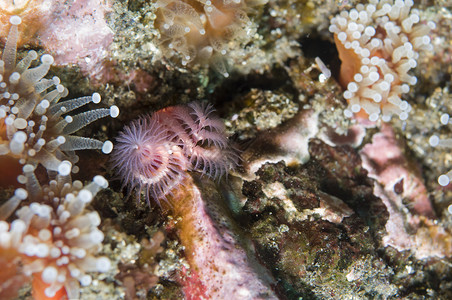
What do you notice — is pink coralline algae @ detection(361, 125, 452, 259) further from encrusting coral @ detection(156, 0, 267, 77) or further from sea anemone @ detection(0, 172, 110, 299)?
sea anemone @ detection(0, 172, 110, 299)

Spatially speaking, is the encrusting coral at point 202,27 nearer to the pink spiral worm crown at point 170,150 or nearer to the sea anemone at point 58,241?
the pink spiral worm crown at point 170,150

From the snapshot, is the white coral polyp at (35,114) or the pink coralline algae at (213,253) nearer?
the white coral polyp at (35,114)

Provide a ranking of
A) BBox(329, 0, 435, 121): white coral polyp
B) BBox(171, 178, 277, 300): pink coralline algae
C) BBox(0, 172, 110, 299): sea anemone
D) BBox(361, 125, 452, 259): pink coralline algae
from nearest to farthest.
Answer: BBox(0, 172, 110, 299): sea anemone < BBox(171, 178, 277, 300): pink coralline algae < BBox(329, 0, 435, 121): white coral polyp < BBox(361, 125, 452, 259): pink coralline algae

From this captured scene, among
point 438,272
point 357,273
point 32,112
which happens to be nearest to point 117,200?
point 32,112

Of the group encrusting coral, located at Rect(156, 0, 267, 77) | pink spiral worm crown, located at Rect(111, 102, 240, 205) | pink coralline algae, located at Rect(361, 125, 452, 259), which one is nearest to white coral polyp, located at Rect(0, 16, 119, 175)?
pink spiral worm crown, located at Rect(111, 102, 240, 205)

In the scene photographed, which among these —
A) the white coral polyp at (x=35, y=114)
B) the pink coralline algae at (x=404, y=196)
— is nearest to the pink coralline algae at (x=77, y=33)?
the white coral polyp at (x=35, y=114)

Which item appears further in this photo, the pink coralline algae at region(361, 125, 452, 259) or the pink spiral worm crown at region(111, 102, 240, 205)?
the pink coralline algae at region(361, 125, 452, 259)
